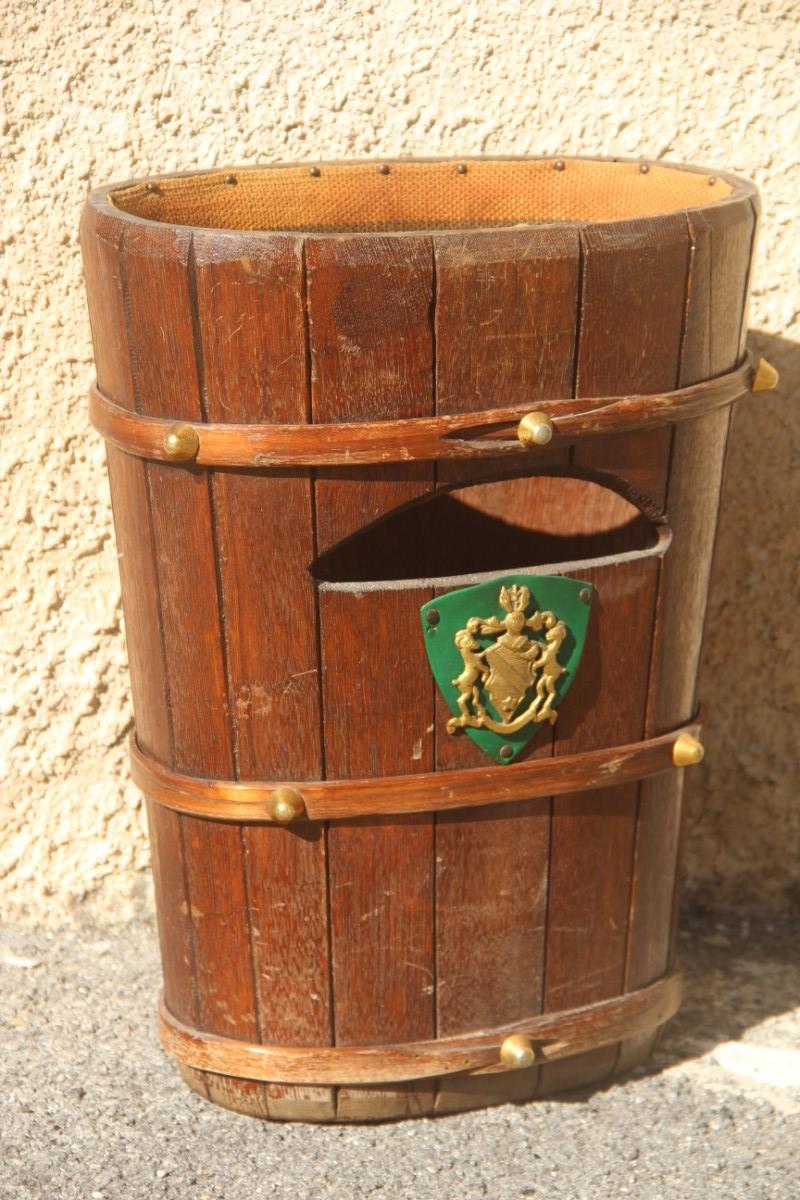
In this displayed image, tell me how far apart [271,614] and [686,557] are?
54 centimetres

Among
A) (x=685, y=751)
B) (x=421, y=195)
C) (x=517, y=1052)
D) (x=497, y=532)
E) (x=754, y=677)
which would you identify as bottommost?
(x=517, y=1052)

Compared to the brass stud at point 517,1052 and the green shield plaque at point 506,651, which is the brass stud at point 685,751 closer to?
the green shield plaque at point 506,651

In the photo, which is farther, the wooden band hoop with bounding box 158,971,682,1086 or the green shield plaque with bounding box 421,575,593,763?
the wooden band hoop with bounding box 158,971,682,1086

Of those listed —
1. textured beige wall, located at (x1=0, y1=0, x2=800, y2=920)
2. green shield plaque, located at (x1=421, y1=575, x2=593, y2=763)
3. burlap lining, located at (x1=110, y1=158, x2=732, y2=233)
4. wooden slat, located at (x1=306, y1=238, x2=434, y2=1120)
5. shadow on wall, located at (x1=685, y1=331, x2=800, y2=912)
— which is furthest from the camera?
shadow on wall, located at (x1=685, y1=331, x2=800, y2=912)

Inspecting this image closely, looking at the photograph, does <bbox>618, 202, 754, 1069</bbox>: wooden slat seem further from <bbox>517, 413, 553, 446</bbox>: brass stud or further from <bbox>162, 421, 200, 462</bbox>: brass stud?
<bbox>162, 421, 200, 462</bbox>: brass stud

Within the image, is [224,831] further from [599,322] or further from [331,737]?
[599,322]

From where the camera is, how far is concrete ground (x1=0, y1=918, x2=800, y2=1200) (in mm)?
1748

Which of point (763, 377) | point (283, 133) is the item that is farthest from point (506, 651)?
point (283, 133)

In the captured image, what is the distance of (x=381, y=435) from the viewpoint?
5.07ft

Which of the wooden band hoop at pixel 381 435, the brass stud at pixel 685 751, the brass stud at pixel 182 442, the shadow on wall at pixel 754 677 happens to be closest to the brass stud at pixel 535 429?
the wooden band hoop at pixel 381 435

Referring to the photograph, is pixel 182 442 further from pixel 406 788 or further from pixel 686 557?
pixel 686 557

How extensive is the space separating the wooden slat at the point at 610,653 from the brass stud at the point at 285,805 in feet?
1.10

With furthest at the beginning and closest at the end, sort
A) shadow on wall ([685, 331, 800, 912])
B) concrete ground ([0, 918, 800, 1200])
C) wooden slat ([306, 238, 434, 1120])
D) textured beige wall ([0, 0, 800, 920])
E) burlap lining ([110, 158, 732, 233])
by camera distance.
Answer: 1. shadow on wall ([685, 331, 800, 912])
2. textured beige wall ([0, 0, 800, 920])
3. burlap lining ([110, 158, 732, 233])
4. concrete ground ([0, 918, 800, 1200])
5. wooden slat ([306, 238, 434, 1120])

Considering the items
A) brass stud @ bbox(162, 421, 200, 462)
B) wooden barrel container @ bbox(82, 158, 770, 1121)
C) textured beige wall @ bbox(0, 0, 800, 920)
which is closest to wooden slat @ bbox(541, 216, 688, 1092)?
wooden barrel container @ bbox(82, 158, 770, 1121)
